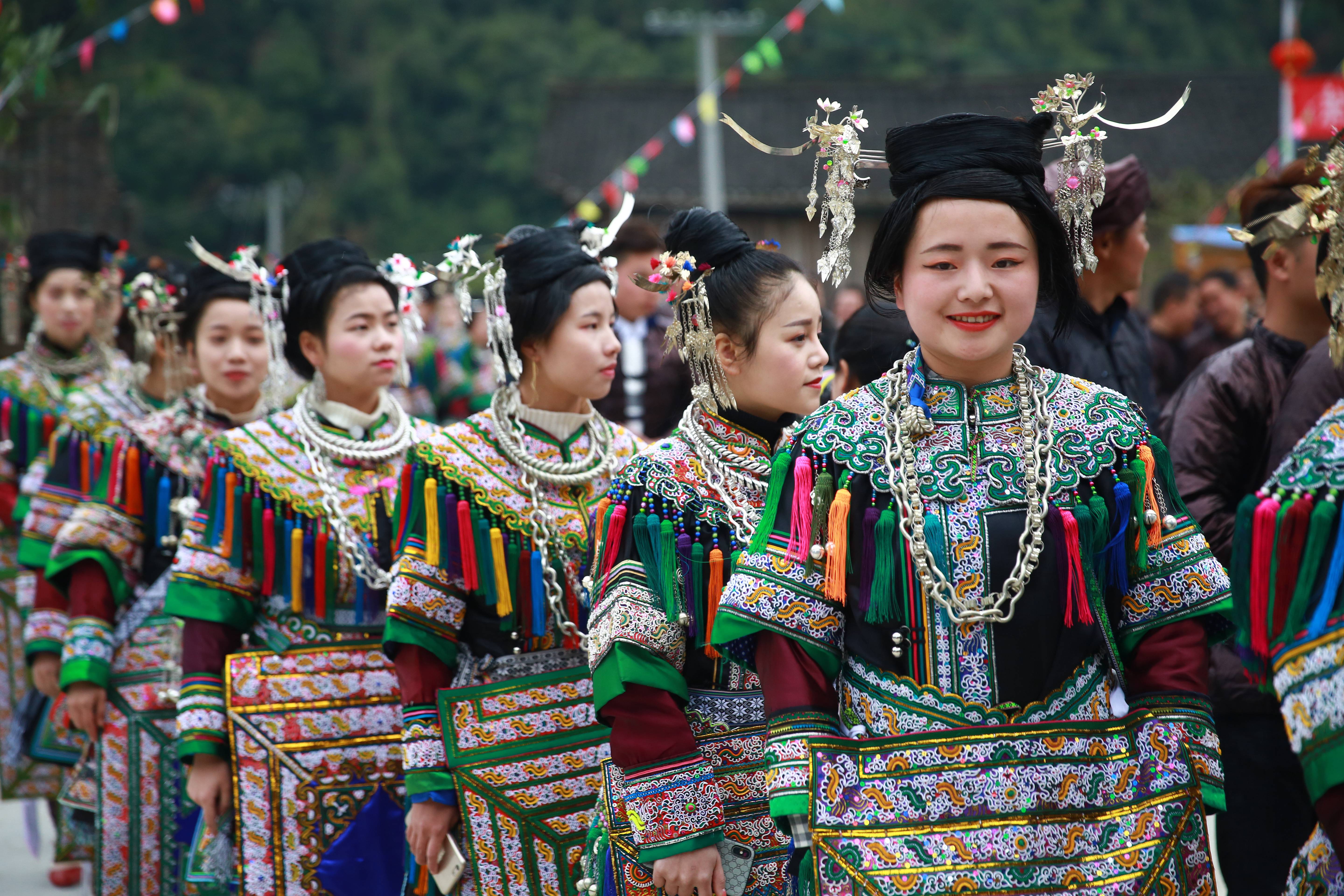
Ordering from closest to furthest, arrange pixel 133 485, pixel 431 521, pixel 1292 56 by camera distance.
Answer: pixel 431 521 → pixel 133 485 → pixel 1292 56

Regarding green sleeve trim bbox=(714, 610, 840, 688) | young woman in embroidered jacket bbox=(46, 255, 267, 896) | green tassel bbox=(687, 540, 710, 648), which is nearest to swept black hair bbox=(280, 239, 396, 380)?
young woman in embroidered jacket bbox=(46, 255, 267, 896)

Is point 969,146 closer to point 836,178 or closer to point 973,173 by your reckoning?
point 973,173

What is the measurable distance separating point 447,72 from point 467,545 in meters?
30.2

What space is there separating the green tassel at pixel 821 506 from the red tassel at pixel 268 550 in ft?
6.07

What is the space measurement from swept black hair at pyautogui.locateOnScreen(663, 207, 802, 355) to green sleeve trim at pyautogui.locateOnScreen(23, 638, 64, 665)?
2.63 meters

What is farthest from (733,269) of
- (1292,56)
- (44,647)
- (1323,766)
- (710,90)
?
(1292,56)

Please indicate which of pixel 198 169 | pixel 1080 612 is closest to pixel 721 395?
pixel 1080 612

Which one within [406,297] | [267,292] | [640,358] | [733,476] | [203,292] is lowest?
[733,476]

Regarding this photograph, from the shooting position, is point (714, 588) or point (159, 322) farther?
point (159, 322)

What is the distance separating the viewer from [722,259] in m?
2.97

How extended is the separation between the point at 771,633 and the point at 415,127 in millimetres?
30941

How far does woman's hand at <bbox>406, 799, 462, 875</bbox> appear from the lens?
3.14 m

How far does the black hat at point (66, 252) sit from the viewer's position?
6012 mm

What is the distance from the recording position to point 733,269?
294 centimetres
